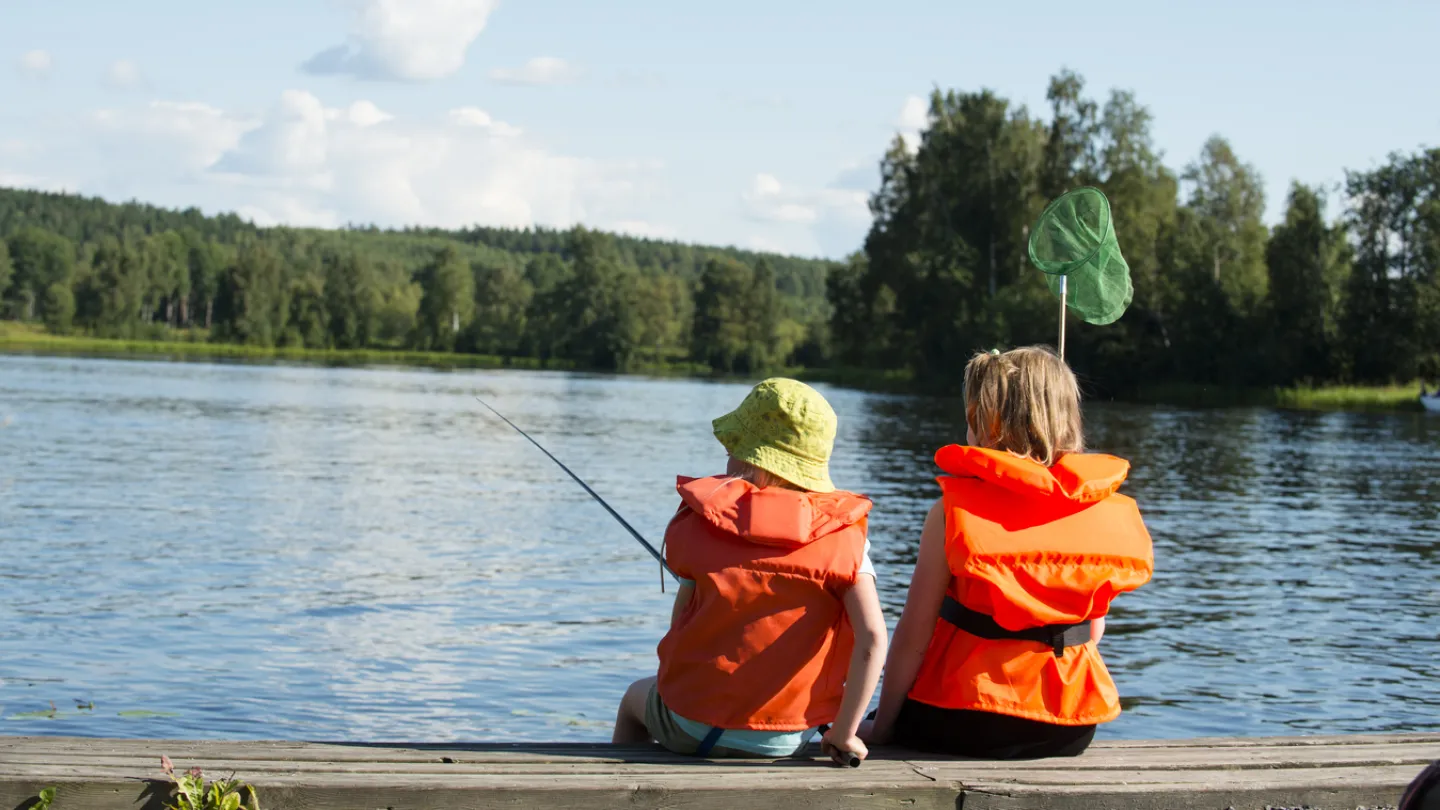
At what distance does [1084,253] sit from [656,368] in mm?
107536

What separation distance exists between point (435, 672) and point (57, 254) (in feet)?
491

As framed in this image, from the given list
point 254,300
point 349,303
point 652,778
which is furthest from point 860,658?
point 349,303

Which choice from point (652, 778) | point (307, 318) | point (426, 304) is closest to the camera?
point (652, 778)

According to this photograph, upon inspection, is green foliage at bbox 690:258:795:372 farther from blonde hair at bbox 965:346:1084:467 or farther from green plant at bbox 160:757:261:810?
green plant at bbox 160:757:261:810

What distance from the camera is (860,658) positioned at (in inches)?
Result: 146

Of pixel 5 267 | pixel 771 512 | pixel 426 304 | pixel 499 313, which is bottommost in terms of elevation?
pixel 771 512

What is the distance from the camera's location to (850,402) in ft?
177

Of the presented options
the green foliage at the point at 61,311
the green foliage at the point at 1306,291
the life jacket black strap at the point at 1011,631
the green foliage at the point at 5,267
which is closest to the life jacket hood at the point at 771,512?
the life jacket black strap at the point at 1011,631

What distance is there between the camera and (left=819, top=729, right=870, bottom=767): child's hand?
3.74 meters

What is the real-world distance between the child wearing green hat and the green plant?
1082mm

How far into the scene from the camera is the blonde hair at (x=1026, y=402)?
3799mm

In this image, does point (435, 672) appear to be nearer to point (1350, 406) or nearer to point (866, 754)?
point (866, 754)

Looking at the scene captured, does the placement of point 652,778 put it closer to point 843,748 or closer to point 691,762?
point 691,762

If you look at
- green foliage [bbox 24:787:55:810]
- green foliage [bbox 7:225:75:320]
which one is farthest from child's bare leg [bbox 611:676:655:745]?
green foliage [bbox 7:225:75:320]
